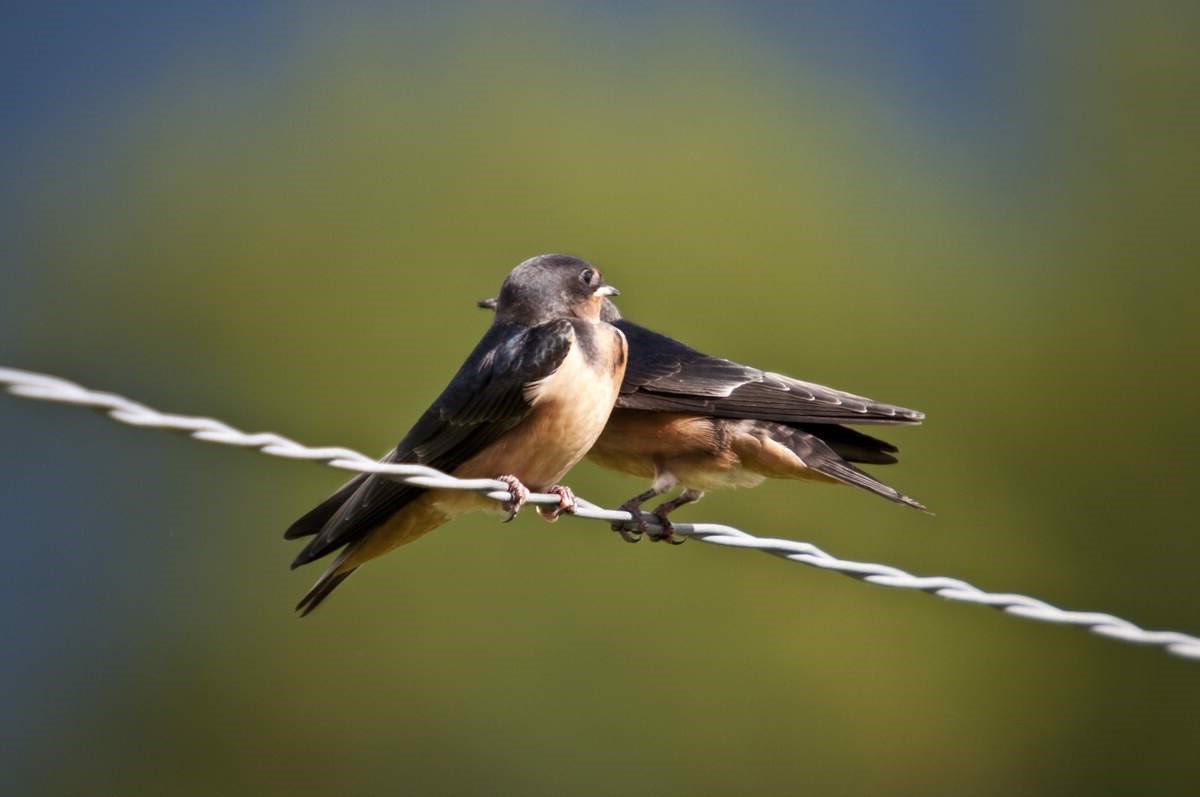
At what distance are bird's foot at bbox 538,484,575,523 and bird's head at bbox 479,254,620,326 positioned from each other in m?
0.71

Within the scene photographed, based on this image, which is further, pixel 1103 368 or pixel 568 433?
pixel 1103 368

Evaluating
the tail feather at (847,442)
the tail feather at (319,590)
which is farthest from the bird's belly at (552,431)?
the tail feather at (847,442)

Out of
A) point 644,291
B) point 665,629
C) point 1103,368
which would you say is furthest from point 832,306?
point 665,629

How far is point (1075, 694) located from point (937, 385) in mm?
3031

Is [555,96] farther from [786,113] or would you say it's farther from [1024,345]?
[1024,345]

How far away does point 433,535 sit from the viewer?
10.8 meters

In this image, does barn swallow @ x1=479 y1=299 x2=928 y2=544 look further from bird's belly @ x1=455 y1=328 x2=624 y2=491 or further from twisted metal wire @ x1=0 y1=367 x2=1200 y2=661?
twisted metal wire @ x1=0 y1=367 x2=1200 y2=661

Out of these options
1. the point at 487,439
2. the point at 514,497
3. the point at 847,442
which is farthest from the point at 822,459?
the point at 514,497

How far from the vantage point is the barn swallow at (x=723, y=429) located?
18.6ft

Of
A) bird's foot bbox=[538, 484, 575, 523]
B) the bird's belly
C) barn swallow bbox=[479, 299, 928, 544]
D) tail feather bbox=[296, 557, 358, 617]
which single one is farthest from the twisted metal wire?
barn swallow bbox=[479, 299, 928, 544]

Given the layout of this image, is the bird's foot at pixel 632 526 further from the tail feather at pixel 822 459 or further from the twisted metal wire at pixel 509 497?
Answer: the tail feather at pixel 822 459

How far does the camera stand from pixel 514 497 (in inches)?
169

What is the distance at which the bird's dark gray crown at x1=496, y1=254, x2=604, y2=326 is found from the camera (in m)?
5.06

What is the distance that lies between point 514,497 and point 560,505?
159 mm
